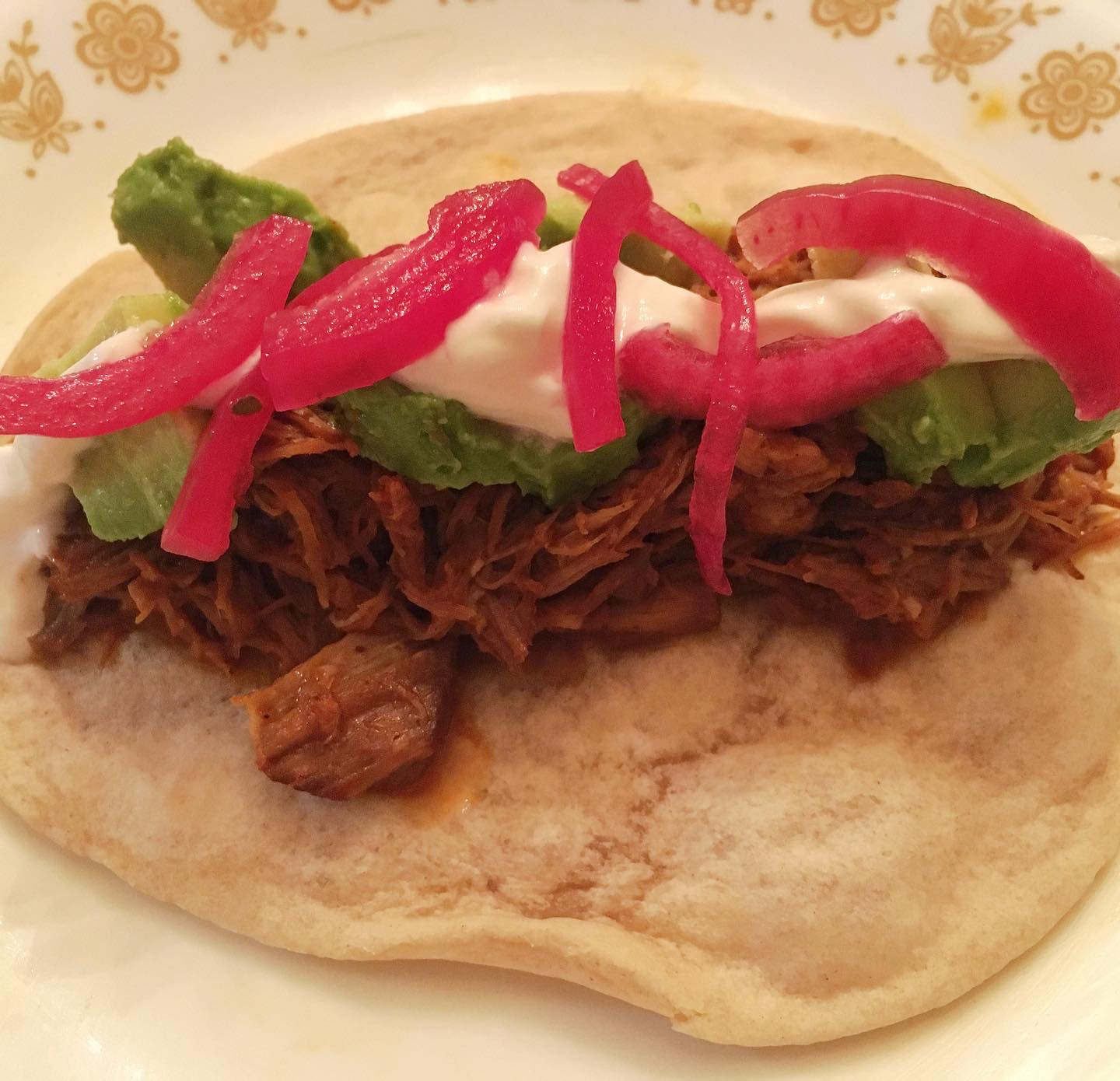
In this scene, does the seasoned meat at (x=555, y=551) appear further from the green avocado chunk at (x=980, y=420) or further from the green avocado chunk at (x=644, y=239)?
the green avocado chunk at (x=644, y=239)

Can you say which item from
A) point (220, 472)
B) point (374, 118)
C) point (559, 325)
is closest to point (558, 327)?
point (559, 325)

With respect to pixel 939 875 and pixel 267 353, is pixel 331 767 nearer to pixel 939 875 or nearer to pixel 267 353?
pixel 267 353

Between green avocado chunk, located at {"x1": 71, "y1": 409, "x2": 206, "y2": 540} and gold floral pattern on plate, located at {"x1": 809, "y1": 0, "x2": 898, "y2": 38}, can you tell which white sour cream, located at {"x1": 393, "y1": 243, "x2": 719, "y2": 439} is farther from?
gold floral pattern on plate, located at {"x1": 809, "y1": 0, "x2": 898, "y2": 38}

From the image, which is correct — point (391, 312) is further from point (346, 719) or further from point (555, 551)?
point (346, 719)

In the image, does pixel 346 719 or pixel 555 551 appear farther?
pixel 346 719

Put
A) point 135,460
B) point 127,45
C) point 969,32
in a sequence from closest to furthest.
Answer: point 135,460, point 969,32, point 127,45

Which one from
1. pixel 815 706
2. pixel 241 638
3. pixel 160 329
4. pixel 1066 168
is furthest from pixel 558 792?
pixel 1066 168
